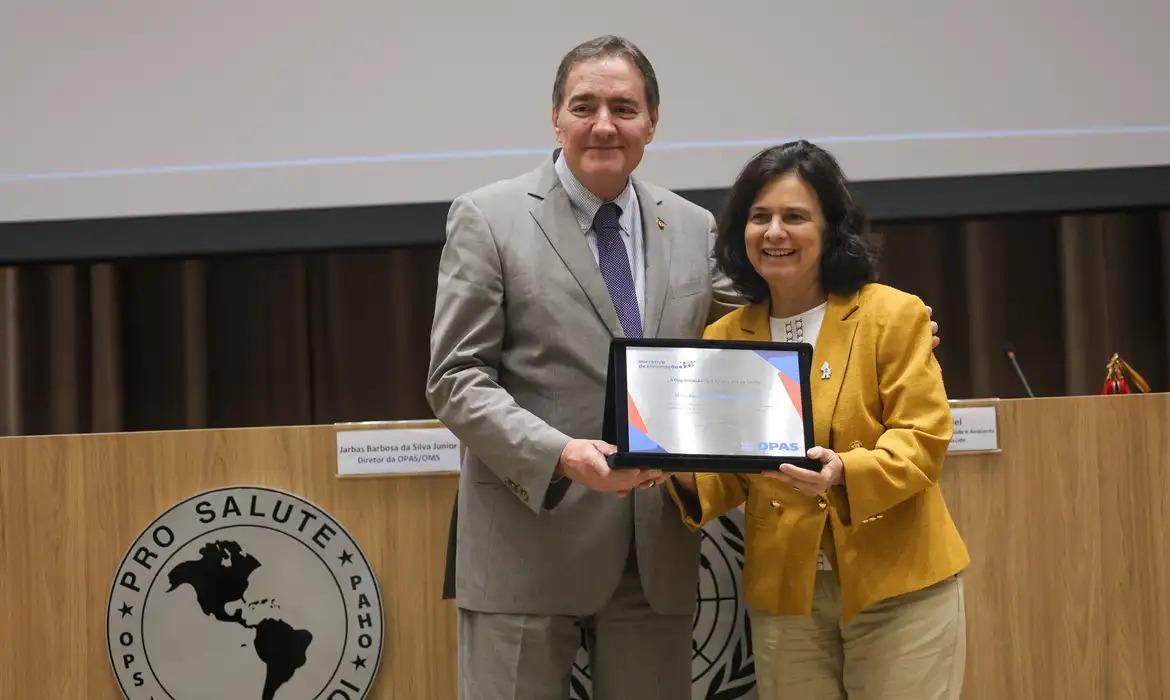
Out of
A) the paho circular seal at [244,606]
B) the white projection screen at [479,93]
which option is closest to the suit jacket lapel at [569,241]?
the paho circular seal at [244,606]

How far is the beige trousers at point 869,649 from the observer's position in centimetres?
176

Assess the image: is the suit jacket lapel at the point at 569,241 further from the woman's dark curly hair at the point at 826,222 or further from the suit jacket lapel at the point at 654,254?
the woman's dark curly hair at the point at 826,222

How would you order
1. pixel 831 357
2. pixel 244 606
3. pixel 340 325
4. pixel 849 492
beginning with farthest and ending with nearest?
pixel 340 325, pixel 244 606, pixel 831 357, pixel 849 492

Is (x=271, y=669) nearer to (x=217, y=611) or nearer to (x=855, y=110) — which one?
(x=217, y=611)

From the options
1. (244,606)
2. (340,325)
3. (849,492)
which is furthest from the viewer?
(340,325)

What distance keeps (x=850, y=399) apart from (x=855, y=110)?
152 centimetres

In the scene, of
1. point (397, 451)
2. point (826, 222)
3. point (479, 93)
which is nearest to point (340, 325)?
point (479, 93)

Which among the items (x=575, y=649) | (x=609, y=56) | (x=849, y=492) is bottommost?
(x=575, y=649)

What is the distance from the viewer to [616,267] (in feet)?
6.36

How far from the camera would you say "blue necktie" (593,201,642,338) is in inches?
75.0

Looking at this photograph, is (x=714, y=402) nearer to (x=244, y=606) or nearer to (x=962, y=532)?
(x=962, y=532)

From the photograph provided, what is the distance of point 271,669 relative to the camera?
2307mm

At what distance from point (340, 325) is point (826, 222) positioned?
7.95ft

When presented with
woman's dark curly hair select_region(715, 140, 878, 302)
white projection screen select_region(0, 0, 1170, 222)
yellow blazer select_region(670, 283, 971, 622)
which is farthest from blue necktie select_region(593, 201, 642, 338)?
white projection screen select_region(0, 0, 1170, 222)
